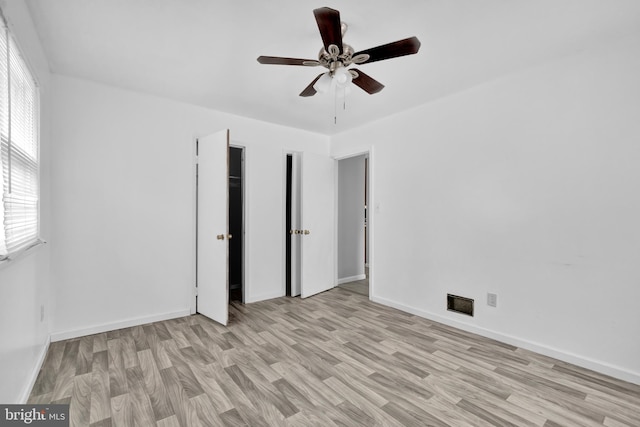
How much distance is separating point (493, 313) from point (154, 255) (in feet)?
11.7

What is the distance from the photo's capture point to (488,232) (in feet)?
9.69

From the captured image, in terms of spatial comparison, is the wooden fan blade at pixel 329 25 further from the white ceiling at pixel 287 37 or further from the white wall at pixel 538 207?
the white wall at pixel 538 207

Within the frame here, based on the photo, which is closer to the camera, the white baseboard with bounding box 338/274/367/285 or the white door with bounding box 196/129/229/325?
the white door with bounding box 196/129/229/325

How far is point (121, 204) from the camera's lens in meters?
3.12

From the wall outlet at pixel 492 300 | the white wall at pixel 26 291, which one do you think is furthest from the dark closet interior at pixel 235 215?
the wall outlet at pixel 492 300

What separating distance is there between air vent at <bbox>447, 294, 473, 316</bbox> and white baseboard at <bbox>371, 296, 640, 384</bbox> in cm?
12

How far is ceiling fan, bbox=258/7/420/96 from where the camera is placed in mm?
1710

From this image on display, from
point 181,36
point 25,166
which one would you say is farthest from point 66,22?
point 25,166

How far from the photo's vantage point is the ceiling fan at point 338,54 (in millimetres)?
1710

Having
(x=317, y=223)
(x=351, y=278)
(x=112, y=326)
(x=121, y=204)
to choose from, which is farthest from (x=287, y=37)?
(x=351, y=278)

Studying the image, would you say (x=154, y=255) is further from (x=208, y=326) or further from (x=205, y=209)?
(x=208, y=326)

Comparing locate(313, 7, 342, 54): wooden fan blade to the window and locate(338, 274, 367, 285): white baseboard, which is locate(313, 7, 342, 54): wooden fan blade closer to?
the window

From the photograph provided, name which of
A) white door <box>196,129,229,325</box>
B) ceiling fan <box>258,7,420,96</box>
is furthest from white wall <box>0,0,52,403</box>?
ceiling fan <box>258,7,420,96</box>

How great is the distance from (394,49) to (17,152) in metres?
2.35
